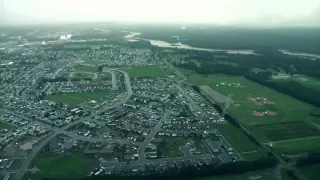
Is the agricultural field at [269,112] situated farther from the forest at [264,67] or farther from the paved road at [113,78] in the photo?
the paved road at [113,78]

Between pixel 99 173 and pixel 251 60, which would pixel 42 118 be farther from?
pixel 251 60

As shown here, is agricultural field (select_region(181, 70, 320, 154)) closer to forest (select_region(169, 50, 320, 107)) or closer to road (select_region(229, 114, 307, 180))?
road (select_region(229, 114, 307, 180))

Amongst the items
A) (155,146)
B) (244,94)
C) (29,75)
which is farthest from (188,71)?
(155,146)

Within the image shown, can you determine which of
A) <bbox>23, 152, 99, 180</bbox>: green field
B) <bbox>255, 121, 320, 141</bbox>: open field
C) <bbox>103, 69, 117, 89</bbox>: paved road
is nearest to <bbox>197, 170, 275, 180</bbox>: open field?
<bbox>255, 121, 320, 141</bbox>: open field

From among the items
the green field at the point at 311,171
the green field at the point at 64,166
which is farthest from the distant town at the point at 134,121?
the green field at the point at 311,171

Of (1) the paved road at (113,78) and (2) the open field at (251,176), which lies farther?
(1) the paved road at (113,78)

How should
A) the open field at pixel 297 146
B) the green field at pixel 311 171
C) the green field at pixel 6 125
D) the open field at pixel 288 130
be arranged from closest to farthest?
1. the green field at pixel 311 171
2. the open field at pixel 297 146
3. the open field at pixel 288 130
4. the green field at pixel 6 125
